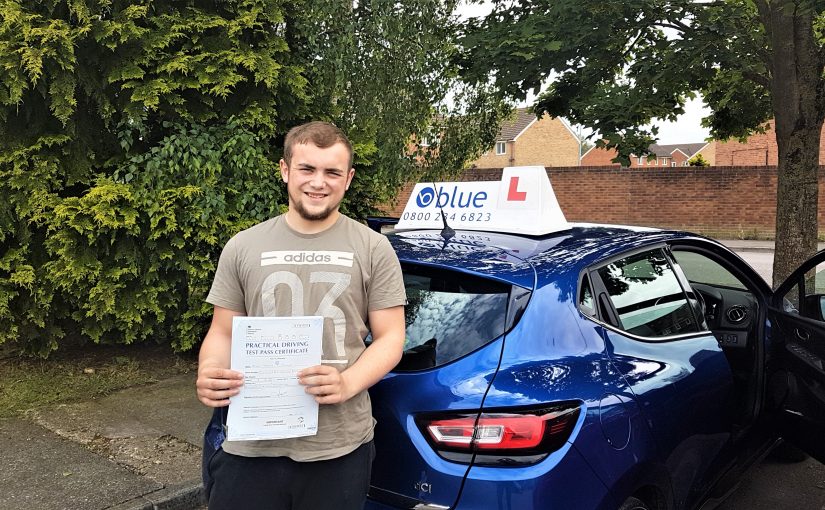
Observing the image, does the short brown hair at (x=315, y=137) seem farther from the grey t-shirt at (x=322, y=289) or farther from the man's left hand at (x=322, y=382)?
the man's left hand at (x=322, y=382)

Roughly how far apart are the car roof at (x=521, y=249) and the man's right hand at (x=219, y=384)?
972 millimetres

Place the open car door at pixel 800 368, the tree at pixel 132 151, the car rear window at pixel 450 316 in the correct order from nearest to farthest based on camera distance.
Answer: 1. the car rear window at pixel 450 316
2. the open car door at pixel 800 368
3. the tree at pixel 132 151

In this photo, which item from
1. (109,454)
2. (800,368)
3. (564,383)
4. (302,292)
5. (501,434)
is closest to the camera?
(302,292)

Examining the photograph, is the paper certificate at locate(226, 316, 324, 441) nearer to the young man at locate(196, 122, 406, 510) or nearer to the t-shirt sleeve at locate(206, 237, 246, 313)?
the young man at locate(196, 122, 406, 510)

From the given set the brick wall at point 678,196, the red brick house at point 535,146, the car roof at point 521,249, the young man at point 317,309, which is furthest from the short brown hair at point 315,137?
the red brick house at point 535,146

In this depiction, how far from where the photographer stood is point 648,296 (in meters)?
2.75

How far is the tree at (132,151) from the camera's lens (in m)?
4.34

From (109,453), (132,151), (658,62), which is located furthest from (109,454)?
(658,62)

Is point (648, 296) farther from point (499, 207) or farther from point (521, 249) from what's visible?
point (499, 207)

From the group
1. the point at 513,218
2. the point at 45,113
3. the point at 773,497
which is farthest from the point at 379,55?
the point at 773,497

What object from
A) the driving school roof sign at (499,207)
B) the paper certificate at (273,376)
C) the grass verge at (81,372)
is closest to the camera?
the paper certificate at (273,376)

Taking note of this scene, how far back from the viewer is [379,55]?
583cm

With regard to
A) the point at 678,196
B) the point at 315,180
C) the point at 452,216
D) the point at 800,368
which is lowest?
the point at 800,368

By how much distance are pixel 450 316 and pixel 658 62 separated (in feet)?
12.4
